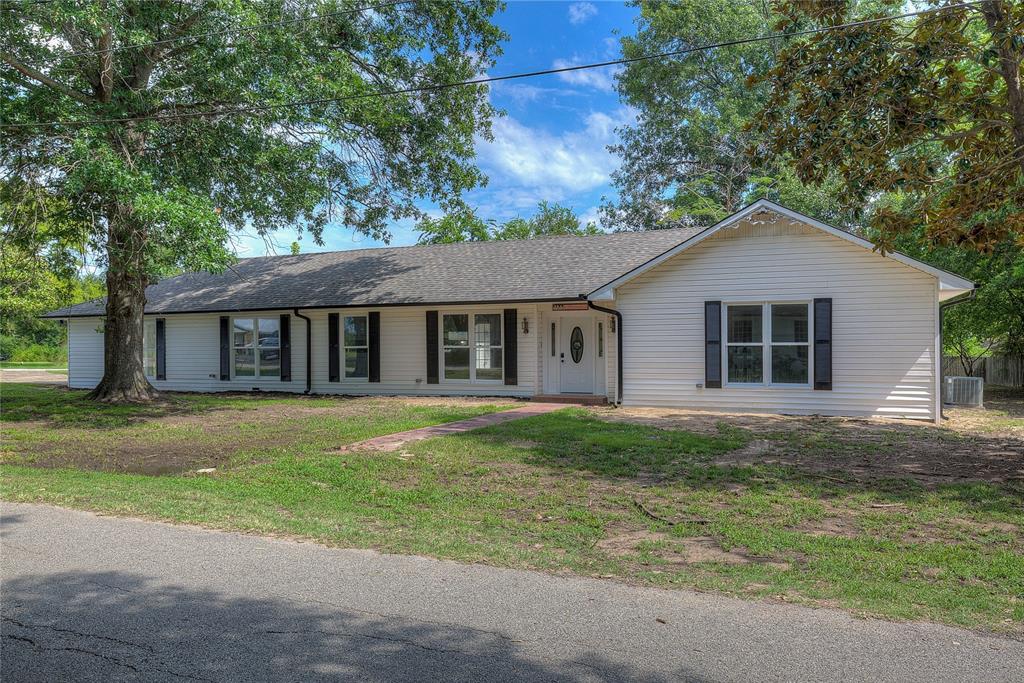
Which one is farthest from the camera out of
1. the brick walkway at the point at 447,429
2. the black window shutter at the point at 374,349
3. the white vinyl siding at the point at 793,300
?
the black window shutter at the point at 374,349

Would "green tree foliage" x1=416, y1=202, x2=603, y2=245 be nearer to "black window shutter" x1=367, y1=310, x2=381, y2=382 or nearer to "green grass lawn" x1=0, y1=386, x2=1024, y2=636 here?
"black window shutter" x1=367, y1=310, x2=381, y2=382

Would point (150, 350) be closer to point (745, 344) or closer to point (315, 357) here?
point (315, 357)

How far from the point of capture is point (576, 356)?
17.2m

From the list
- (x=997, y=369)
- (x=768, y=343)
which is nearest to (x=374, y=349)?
(x=768, y=343)

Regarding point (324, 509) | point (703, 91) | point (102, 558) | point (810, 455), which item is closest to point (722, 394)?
point (810, 455)

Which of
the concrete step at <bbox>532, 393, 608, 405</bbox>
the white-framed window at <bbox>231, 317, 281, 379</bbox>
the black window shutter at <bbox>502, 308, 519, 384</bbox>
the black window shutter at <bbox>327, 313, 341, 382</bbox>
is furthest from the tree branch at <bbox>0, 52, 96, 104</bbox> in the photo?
the concrete step at <bbox>532, 393, 608, 405</bbox>

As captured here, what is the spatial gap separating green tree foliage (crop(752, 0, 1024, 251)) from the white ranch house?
4160mm

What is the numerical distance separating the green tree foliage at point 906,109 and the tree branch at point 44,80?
43.6 feet

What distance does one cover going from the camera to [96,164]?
1132 cm

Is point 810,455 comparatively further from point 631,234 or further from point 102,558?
point 631,234

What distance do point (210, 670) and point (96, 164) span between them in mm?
10812

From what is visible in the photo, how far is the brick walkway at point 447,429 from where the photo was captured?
974 cm

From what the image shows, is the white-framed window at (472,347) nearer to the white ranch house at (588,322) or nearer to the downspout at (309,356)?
the white ranch house at (588,322)

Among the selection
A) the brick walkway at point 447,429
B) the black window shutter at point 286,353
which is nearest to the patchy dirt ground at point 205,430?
the brick walkway at point 447,429
